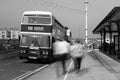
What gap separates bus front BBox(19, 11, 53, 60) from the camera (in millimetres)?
25750

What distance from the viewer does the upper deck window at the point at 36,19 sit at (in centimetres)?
2598

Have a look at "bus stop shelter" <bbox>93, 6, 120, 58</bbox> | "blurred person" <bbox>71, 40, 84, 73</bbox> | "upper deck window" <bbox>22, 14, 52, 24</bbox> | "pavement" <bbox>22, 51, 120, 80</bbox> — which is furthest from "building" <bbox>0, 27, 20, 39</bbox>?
"blurred person" <bbox>71, 40, 84, 73</bbox>

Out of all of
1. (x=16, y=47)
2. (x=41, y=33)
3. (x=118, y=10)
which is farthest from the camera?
(x=16, y=47)

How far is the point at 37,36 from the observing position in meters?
25.9

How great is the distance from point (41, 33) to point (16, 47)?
77.4ft

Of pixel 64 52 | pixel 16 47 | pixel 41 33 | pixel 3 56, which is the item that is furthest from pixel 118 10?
pixel 16 47

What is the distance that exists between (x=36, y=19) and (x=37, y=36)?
4.55 feet

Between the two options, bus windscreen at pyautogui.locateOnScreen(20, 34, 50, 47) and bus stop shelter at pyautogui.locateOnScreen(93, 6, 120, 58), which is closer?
bus stop shelter at pyautogui.locateOnScreen(93, 6, 120, 58)

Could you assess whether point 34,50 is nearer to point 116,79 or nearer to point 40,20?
point 40,20

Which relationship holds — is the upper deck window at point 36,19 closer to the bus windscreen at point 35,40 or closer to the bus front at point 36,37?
the bus front at point 36,37

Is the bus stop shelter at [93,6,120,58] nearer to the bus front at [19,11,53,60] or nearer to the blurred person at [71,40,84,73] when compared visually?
the bus front at [19,11,53,60]

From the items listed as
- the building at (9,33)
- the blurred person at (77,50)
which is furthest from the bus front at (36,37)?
the building at (9,33)

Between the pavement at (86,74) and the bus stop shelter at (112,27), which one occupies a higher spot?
the bus stop shelter at (112,27)

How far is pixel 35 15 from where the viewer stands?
87.4 feet
